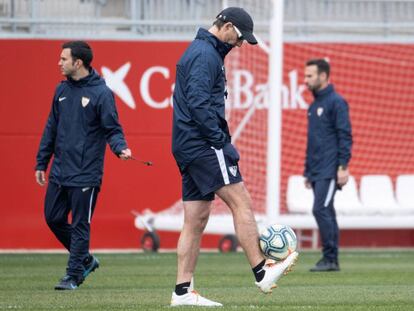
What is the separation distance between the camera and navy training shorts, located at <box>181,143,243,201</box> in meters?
8.31

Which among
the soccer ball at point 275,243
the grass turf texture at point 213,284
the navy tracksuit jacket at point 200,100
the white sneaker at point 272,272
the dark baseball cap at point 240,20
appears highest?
the dark baseball cap at point 240,20

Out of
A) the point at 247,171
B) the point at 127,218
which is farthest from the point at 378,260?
the point at 127,218

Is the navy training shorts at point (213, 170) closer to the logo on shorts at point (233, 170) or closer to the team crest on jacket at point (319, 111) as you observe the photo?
the logo on shorts at point (233, 170)

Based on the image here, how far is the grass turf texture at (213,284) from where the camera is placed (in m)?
8.78

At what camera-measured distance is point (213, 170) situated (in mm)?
8312

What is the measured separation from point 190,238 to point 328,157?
448 centimetres

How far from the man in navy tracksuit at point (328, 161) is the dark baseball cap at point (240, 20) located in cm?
436

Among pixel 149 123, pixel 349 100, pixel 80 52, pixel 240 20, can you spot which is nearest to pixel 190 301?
pixel 240 20

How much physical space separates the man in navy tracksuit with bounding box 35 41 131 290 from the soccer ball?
6.36 ft

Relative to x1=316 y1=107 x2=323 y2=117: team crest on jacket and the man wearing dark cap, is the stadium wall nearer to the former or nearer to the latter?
x1=316 y1=107 x2=323 y2=117: team crest on jacket

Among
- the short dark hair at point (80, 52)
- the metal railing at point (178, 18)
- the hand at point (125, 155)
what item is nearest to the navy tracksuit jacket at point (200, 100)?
the hand at point (125, 155)

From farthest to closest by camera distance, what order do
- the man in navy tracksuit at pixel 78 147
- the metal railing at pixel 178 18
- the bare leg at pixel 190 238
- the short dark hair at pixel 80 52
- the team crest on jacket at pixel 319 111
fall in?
1. the metal railing at pixel 178 18
2. the team crest on jacket at pixel 319 111
3. the short dark hair at pixel 80 52
4. the man in navy tracksuit at pixel 78 147
5. the bare leg at pixel 190 238

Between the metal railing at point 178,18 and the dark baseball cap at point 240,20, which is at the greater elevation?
the dark baseball cap at point 240,20

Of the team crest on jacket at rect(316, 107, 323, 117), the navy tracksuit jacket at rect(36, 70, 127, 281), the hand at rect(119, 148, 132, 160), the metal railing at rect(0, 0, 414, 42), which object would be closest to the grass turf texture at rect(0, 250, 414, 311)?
the navy tracksuit jacket at rect(36, 70, 127, 281)
